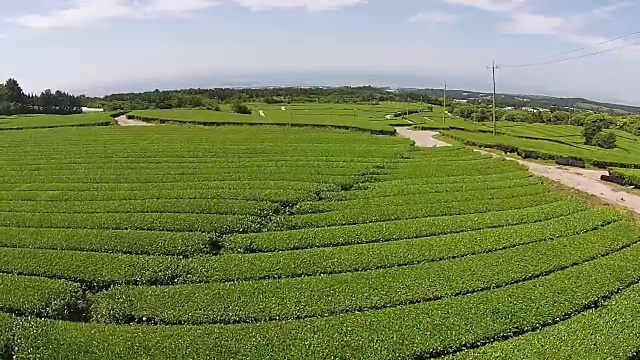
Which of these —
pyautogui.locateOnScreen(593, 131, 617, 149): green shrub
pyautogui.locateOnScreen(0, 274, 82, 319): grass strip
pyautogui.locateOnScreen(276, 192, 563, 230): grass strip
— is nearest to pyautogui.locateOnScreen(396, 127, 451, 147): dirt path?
pyautogui.locateOnScreen(593, 131, 617, 149): green shrub

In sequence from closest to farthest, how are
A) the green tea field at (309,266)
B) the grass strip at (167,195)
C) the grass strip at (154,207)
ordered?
1. the green tea field at (309,266)
2. the grass strip at (154,207)
3. the grass strip at (167,195)

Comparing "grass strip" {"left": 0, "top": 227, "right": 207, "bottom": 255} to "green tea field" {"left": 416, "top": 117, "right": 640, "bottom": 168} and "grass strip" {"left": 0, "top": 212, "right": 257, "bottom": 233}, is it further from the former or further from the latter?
"green tea field" {"left": 416, "top": 117, "right": 640, "bottom": 168}

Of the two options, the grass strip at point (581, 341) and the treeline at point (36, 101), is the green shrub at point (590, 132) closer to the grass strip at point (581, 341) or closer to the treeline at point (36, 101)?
the grass strip at point (581, 341)

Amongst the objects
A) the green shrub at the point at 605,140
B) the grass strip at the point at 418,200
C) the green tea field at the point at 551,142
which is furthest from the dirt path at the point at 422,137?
the green shrub at the point at 605,140

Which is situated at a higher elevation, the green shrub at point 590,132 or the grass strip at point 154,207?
the green shrub at point 590,132

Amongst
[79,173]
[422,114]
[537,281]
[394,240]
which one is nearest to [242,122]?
[79,173]

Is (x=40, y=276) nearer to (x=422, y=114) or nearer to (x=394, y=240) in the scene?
(x=394, y=240)
